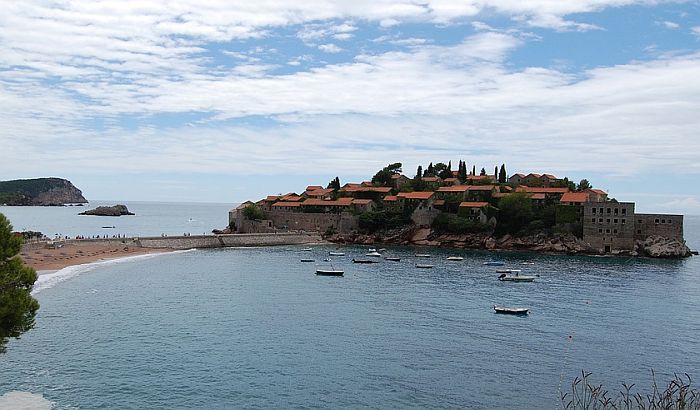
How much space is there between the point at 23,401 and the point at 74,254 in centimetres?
6554

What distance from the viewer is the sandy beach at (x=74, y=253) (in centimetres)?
7906

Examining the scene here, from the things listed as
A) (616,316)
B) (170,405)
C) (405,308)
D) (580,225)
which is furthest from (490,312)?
(580,225)

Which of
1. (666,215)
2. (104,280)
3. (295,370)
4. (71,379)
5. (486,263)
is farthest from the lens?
(666,215)

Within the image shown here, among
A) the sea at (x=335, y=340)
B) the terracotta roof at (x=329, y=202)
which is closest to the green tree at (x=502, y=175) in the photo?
the terracotta roof at (x=329, y=202)

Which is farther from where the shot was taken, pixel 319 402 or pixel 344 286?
pixel 344 286

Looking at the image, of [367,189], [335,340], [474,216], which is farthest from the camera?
[367,189]

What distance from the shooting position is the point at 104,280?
69188mm

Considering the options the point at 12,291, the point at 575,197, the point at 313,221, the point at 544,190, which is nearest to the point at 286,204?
the point at 313,221

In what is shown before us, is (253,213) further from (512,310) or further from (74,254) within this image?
(512,310)

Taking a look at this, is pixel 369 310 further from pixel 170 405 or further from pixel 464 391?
pixel 170 405

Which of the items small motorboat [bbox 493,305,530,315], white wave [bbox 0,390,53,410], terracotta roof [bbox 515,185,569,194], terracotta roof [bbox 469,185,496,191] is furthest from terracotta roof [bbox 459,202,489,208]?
white wave [bbox 0,390,53,410]

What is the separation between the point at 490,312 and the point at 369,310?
10.9 metres

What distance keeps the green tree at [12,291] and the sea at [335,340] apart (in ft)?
14.4

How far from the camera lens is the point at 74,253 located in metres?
91.2
